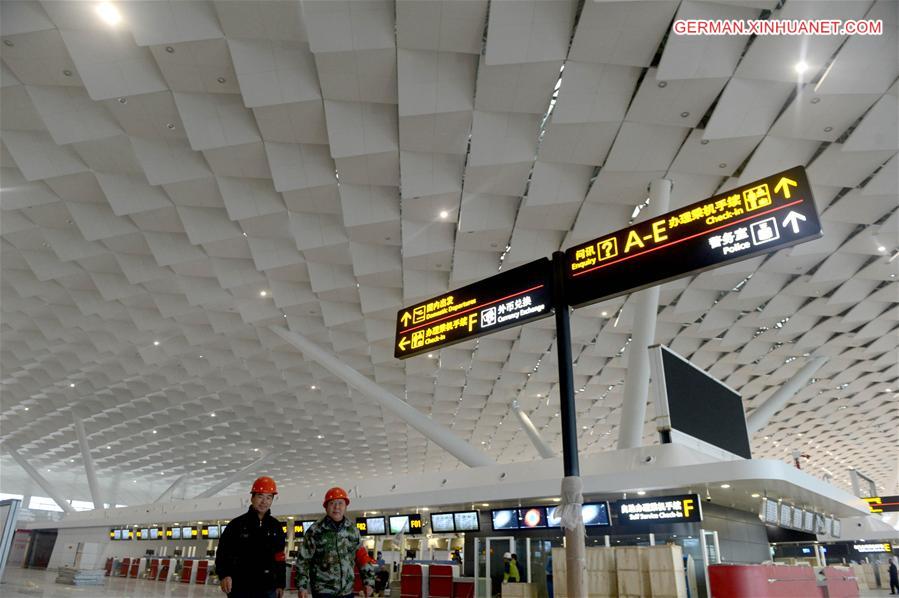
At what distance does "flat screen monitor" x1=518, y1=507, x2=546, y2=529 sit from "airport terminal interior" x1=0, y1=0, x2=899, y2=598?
0.07 m

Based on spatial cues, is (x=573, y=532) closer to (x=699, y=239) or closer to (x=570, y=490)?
(x=570, y=490)

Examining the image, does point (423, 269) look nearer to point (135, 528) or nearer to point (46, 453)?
point (135, 528)

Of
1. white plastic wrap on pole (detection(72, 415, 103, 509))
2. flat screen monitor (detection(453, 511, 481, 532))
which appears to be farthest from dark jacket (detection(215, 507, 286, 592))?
Result: white plastic wrap on pole (detection(72, 415, 103, 509))

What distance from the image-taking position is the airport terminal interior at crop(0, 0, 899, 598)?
305 inches

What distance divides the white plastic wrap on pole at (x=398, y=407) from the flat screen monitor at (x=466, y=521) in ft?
4.64

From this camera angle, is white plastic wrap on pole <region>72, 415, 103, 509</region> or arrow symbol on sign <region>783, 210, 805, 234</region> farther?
white plastic wrap on pole <region>72, 415, 103, 509</region>

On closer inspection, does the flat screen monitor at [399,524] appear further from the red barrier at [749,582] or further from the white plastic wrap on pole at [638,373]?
the red barrier at [749,582]

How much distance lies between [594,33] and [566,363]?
17.0ft

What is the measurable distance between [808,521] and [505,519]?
29.7 ft

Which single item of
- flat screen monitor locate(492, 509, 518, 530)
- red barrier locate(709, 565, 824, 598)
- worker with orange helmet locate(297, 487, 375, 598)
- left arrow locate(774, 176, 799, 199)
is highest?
left arrow locate(774, 176, 799, 199)

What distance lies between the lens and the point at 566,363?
568cm

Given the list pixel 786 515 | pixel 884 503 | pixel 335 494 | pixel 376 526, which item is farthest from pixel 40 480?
pixel 884 503

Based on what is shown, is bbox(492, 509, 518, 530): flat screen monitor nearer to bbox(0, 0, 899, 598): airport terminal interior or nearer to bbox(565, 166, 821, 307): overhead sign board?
bbox(0, 0, 899, 598): airport terminal interior

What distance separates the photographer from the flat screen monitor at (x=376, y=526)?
18880mm
